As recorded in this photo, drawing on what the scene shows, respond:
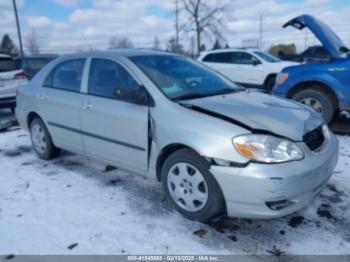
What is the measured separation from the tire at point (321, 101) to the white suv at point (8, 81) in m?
6.11

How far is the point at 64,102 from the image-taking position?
3.99 meters

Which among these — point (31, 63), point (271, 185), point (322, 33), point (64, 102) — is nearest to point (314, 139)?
point (271, 185)

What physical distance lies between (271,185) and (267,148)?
290 millimetres

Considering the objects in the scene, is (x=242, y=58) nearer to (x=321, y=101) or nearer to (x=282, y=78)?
(x=282, y=78)

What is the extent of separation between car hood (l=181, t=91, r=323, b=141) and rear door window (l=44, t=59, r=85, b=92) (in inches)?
64.0

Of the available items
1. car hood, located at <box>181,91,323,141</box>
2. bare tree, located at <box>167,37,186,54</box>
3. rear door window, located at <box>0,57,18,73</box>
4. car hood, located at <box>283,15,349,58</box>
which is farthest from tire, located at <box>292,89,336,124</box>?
bare tree, located at <box>167,37,186,54</box>

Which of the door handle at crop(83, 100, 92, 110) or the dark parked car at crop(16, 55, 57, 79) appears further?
the dark parked car at crop(16, 55, 57, 79)

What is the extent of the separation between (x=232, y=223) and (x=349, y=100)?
3.76 meters

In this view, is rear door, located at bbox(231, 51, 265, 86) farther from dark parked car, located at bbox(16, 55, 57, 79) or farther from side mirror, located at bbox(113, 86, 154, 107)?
side mirror, located at bbox(113, 86, 154, 107)

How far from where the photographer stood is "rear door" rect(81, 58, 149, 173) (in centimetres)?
320

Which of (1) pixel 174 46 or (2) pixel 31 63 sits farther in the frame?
(1) pixel 174 46

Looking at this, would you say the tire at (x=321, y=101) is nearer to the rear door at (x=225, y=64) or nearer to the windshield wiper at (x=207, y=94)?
the windshield wiper at (x=207, y=94)

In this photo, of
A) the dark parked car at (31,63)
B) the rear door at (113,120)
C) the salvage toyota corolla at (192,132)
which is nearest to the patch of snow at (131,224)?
the salvage toyota corolla at (192,132)

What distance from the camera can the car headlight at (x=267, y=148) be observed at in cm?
249
